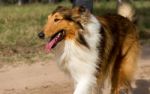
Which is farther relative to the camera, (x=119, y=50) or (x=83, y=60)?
(x=119, y=50)

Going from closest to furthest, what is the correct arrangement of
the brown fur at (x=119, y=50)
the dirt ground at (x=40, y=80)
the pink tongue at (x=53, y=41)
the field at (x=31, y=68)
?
the pink tongue at (x=53, y=41), the brown fur at (x=119, y=50), the dirt ground at (x=40, y=80), the field at (x=31, y=68)

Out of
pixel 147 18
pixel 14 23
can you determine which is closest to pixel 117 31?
pixel 14 23

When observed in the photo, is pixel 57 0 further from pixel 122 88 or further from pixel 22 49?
pixel 122 88

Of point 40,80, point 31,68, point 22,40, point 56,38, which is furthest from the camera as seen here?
point 22,40

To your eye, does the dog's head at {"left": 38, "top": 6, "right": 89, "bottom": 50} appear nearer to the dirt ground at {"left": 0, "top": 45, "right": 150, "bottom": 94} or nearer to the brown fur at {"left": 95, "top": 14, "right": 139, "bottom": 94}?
the brown fur at {"left": 95, "top": 14, "right": 139, "bottom": 94}

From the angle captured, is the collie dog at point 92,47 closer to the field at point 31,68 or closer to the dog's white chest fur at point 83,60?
the dog's white chest fur at point 83,60

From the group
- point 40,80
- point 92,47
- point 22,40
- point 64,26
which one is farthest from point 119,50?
point 22,40

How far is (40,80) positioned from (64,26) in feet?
9.41

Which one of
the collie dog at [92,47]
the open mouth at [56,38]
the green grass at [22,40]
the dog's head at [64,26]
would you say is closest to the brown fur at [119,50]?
the collie dog at [92,47]

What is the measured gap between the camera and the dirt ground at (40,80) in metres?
8.10

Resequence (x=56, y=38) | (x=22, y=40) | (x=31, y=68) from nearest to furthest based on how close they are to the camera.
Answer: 1. (x=56, y=38)
2. (x=31, y=68)
3. (x=22, y=40)

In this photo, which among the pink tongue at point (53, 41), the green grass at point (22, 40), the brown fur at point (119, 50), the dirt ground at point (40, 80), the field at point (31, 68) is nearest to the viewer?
the pink tongue at point (53, 41)

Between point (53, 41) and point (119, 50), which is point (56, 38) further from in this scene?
point (119, 50)

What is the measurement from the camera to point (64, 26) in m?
6.03
